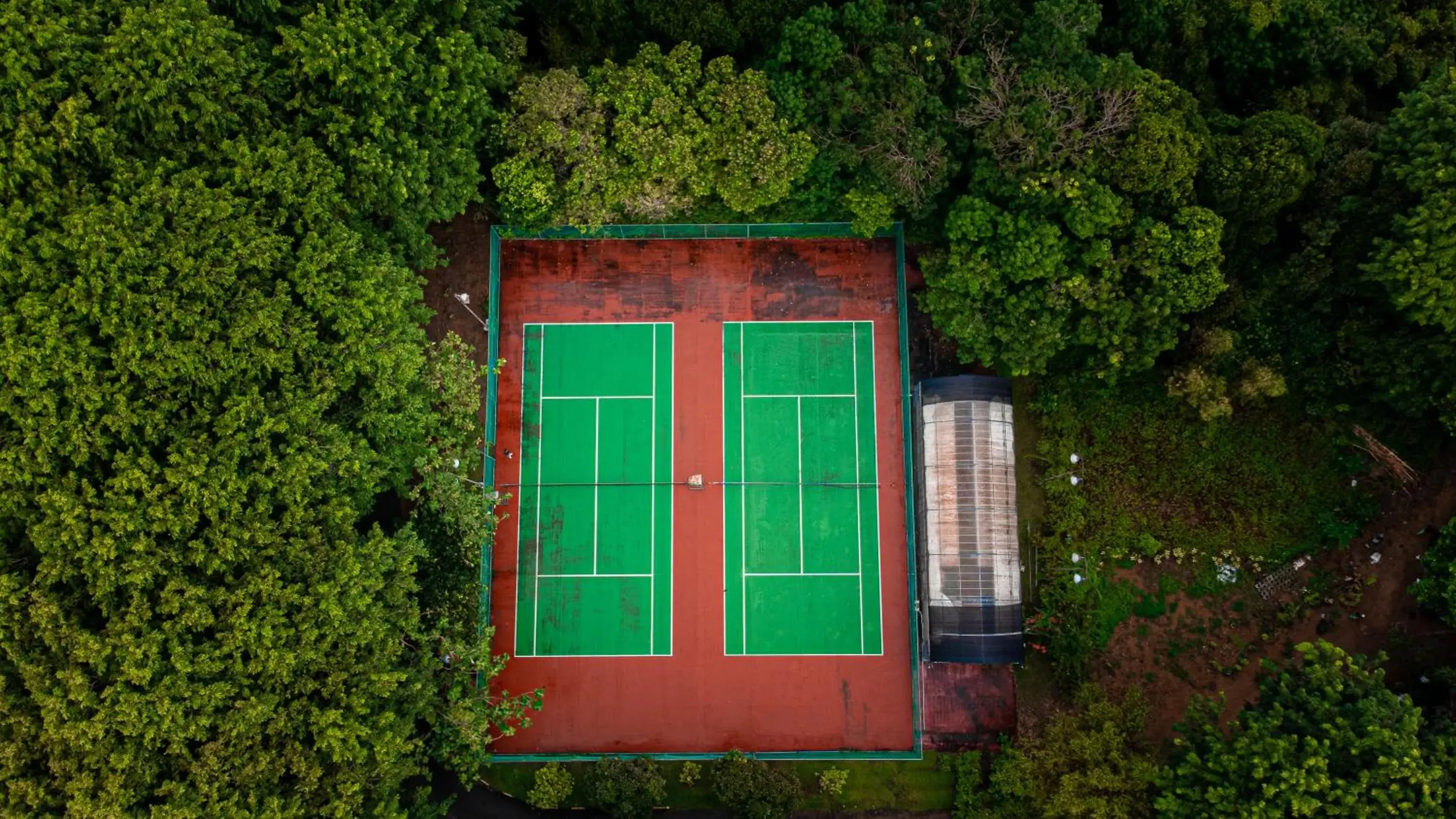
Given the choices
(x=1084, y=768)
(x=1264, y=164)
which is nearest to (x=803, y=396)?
(x=1084, y=768)

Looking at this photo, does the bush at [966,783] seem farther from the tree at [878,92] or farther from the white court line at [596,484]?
the tree at [878,92]

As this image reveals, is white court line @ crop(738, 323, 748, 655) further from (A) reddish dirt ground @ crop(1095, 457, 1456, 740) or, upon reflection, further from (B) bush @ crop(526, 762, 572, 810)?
(A) reddish dirt ground @ crop(1095, 457, 1456, 740)

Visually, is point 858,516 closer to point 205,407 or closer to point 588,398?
point 588,398

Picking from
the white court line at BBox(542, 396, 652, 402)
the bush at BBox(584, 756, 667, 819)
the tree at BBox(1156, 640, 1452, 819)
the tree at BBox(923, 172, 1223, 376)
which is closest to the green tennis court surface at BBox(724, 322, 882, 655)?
the white court line at BBox(542, 396, 652, 402)

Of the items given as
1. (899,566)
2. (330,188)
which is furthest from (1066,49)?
(330,188)

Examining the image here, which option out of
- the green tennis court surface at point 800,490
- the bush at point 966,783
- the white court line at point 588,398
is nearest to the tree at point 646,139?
the green tennis court surface at point 800,490

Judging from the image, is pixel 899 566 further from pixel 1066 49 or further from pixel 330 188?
pixel 330 188

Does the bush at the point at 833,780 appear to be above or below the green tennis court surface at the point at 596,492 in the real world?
below
